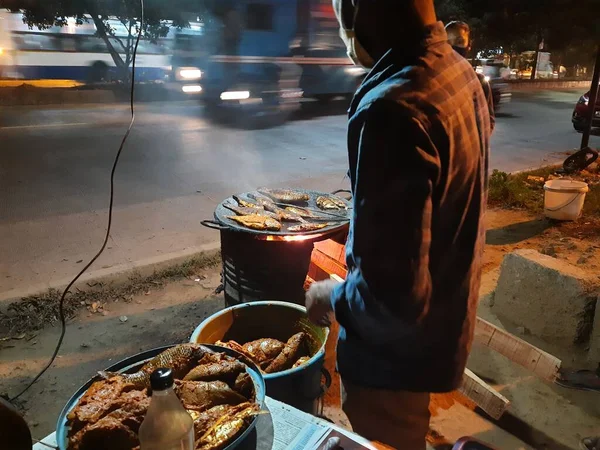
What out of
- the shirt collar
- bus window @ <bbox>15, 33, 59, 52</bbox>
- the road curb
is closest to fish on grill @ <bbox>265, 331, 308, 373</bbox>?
the shirt collar

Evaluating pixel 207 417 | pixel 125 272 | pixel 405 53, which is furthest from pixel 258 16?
pixel 207 417

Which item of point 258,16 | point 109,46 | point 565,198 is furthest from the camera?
point 109,46

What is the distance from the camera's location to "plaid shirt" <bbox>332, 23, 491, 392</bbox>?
142cm

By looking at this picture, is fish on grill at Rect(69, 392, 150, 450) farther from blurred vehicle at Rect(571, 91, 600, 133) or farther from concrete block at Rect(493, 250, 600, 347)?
blurred vehicle at Rect(571, 91, 600, 133)

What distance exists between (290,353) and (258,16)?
42.3 ft

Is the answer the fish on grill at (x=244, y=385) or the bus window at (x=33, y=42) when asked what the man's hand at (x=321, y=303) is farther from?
the bus window at (x=33, y=42)

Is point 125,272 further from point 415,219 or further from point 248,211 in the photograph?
point 415,219

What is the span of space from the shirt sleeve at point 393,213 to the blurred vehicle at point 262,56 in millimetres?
13309

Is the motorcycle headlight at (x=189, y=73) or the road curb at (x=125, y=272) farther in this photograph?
the motorcycle headlight at (x=189, y=73)

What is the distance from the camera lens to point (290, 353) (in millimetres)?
2725

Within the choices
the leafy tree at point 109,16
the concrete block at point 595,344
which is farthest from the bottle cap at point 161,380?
the leafy tree at point 109,16

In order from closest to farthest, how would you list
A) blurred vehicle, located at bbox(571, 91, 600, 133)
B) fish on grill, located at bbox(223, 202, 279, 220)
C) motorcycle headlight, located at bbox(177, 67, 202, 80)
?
fish on grill, located at bbox(223, 202, 279, 220), blurred vehicle, located at bbox(571, 91, 600, 133), motorcycle headlight, located at bbox(177, 67, 202, 80)

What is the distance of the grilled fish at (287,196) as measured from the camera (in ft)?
12.8

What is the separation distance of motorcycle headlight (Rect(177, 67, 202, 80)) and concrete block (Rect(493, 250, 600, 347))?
12.6 meters
